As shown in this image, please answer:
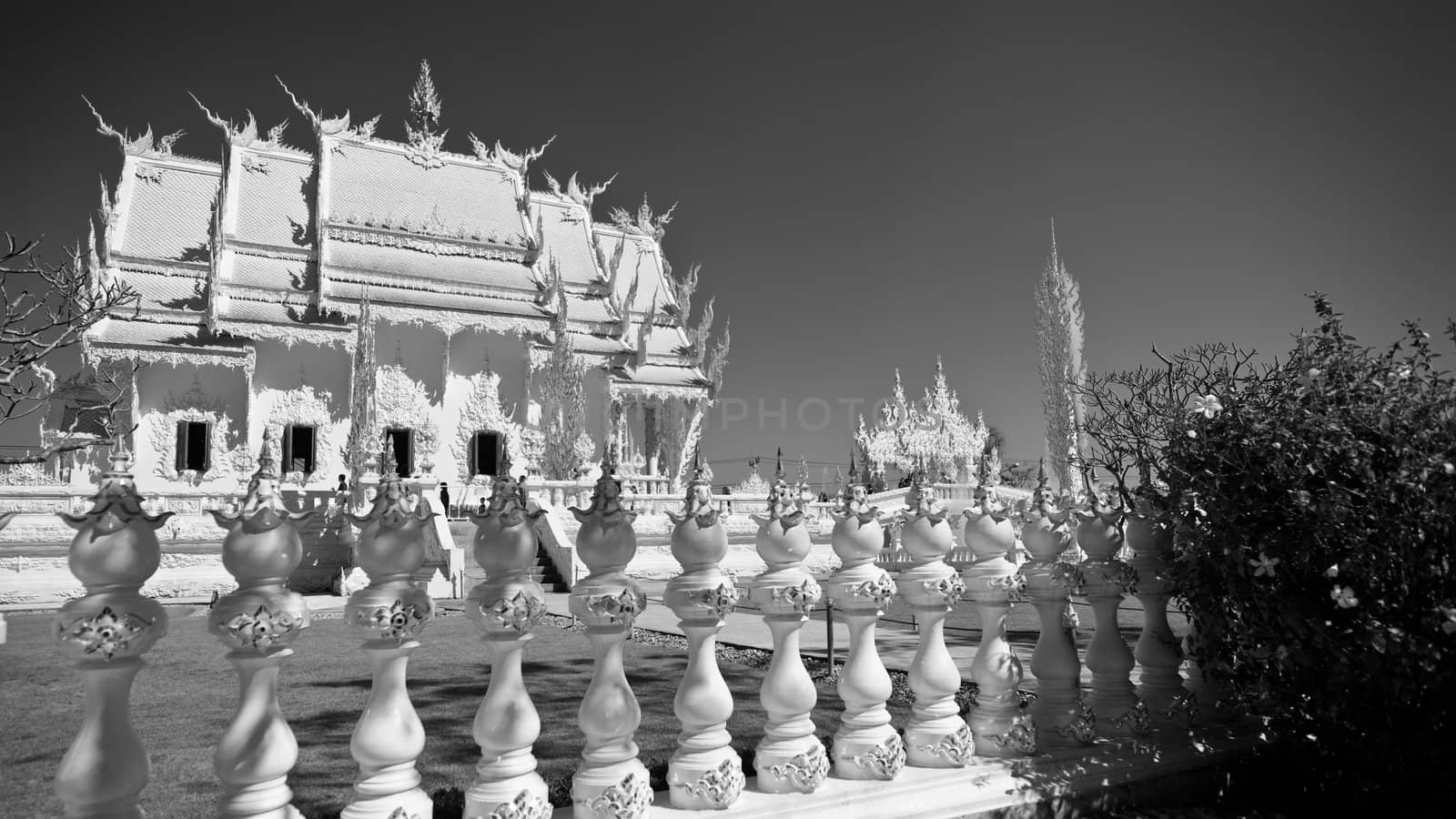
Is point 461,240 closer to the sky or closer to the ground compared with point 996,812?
closer to the sky

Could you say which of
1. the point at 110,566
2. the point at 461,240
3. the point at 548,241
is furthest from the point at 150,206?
the point at 110,566

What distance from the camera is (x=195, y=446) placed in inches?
920

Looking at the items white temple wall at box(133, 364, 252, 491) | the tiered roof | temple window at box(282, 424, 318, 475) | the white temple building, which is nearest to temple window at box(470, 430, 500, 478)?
the white temple building

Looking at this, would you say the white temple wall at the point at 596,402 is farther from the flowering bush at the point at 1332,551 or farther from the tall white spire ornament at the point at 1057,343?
the flowering bush at the point at 1332,551

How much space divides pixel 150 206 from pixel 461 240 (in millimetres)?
8535

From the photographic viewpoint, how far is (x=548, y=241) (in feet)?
99.7

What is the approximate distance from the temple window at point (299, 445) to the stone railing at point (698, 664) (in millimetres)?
23812

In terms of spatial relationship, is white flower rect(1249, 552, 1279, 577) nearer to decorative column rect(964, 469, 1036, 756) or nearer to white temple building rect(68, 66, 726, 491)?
decorative column rect(964, 469, 1036, 756)

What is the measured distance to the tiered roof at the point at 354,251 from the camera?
23.4 metres

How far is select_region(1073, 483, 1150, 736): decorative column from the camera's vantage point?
3.37 m

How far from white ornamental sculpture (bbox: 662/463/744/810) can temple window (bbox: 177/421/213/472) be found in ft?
80.0

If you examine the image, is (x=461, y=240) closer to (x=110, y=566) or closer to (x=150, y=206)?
(x=150, y=206)

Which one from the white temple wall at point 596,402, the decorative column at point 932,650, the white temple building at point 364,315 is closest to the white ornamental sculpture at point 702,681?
the decorative column at point 932,650

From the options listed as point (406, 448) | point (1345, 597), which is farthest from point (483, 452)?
point (1345, 597)
